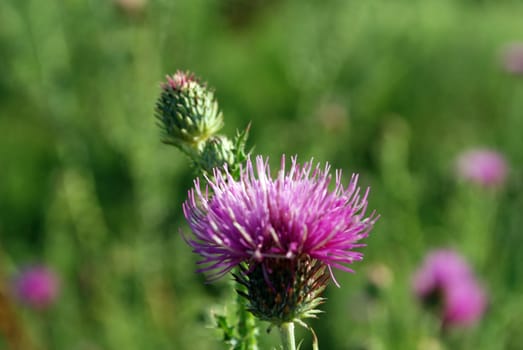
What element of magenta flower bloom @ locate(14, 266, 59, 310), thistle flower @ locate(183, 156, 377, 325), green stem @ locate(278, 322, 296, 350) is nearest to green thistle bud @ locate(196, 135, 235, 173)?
thistle flower @ locate(183, 156, 377, 325)

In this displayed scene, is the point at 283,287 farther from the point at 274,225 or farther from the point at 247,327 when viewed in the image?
the point at 247,327

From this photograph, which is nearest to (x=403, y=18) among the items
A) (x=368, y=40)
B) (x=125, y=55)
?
(x=368, y=40)

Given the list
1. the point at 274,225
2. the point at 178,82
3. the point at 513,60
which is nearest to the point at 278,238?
the point at 274,225

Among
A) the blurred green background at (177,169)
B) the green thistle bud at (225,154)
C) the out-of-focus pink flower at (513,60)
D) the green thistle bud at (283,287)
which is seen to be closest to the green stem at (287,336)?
the green thistle bud at (283,287)

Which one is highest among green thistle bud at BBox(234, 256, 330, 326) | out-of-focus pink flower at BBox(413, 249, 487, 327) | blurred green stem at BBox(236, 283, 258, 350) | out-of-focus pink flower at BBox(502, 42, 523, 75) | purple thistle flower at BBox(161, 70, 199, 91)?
out-of-focus pink flower at BBox(502, 42, 523, 75)

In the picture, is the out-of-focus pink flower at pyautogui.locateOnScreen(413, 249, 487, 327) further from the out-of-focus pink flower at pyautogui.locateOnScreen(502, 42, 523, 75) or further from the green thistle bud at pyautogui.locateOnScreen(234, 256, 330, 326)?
the out-of-focus pink flower at pyautogui.locateOnScreen(502, 42, 523, 75)

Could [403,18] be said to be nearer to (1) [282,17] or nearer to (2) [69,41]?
(1) [282,17]

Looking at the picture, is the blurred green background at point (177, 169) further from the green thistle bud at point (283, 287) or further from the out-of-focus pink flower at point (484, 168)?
the green thistle bud at point (283, 287)
